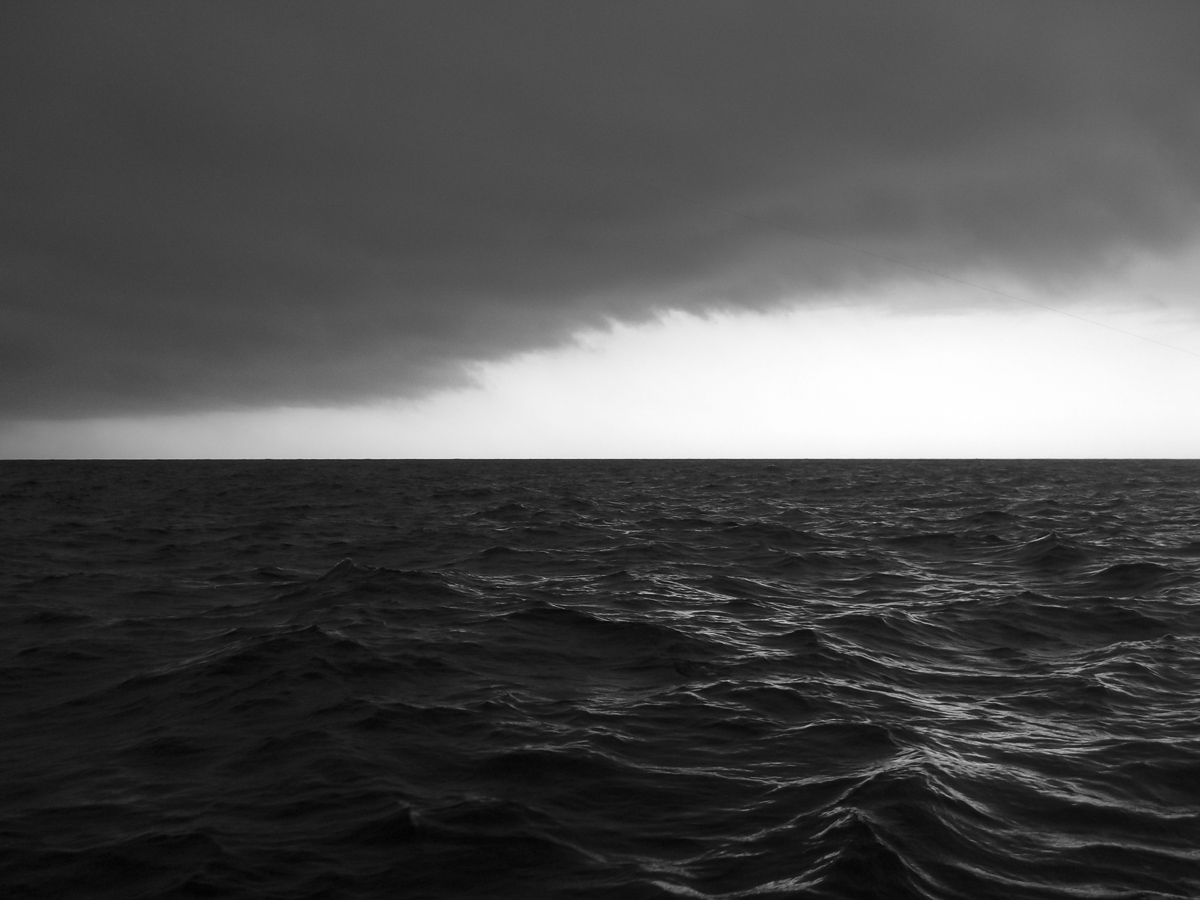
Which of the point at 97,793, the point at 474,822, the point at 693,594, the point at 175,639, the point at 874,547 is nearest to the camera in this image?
the point at 474,822

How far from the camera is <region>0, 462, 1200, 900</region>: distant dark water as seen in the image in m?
5.51

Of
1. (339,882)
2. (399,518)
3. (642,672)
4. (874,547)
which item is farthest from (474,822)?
(399,518)

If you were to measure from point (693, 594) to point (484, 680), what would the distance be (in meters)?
6.43

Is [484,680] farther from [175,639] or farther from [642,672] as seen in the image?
[175,639]

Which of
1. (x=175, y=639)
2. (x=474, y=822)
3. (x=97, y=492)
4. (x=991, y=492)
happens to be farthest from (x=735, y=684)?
(x=97, y=492)

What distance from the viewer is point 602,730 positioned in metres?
8.15

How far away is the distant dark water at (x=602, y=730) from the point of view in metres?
5.51

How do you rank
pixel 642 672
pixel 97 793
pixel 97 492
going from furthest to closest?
pixel 97 492
pixel 642 672
pixel 97 793

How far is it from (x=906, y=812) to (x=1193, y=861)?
1.87 meters

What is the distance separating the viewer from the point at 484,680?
10000 mm

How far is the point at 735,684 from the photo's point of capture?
9711 mm

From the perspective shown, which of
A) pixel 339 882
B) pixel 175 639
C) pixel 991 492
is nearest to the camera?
pixel 339 882

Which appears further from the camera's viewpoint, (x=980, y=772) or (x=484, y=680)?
(x=484, y=680)

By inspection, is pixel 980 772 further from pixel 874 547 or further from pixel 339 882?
pixel 874 547
